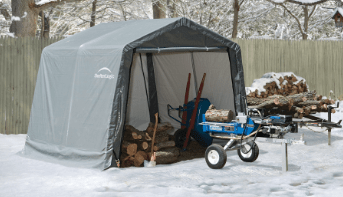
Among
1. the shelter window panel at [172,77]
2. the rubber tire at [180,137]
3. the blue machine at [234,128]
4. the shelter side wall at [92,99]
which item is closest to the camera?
the shelter side wall at [92,99]

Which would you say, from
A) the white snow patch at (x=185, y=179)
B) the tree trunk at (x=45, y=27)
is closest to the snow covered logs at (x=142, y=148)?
the white snow patch at (x=185, y=179)

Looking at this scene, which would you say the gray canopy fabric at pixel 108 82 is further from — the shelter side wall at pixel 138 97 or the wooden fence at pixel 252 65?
the wooden fence at pixel 252 65

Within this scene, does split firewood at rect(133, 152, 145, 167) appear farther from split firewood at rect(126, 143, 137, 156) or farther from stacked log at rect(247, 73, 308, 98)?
stacked log at rect(247, 73, 308, 98)

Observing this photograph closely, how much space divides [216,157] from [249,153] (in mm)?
805

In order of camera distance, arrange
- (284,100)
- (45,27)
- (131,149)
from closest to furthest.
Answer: (131,149) → (284,100) → (45,27)

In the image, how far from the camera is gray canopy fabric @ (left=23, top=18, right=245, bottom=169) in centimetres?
673

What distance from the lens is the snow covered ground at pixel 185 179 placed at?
217 inches

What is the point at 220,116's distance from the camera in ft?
23.7

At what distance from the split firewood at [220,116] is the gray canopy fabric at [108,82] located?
1039 mm

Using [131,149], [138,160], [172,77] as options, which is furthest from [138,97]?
[138,160]

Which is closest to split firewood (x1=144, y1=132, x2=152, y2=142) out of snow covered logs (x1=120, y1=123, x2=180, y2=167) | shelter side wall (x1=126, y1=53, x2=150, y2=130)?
snow covered logs (x1=120, y1=123, x2=180, y2=167)

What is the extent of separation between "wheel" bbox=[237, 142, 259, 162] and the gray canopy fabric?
3.47ft

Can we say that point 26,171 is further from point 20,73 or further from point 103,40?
point 20,73

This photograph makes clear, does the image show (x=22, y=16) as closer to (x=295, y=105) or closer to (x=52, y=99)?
(x=52, y=99)
